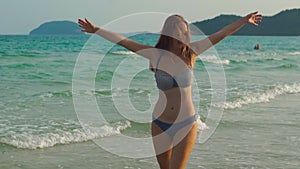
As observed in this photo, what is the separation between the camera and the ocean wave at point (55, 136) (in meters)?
8.95

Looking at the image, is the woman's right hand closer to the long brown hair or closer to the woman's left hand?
the long brown hair

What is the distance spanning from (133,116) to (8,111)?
3.17m

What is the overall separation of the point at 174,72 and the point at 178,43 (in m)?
0.27

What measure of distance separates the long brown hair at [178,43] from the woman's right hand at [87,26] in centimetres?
61

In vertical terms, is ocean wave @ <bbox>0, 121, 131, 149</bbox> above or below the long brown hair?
below

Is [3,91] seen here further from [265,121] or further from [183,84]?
[183,84]

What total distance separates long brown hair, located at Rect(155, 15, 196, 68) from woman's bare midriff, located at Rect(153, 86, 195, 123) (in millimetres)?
284

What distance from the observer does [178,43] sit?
4.39 metres

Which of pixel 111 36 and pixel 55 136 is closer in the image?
pixel 111 36

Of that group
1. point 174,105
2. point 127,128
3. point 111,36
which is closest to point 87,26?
point 111,36

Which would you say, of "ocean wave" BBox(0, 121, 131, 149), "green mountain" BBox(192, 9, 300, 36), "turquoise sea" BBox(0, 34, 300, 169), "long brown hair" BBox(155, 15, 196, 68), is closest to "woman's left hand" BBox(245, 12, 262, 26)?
"long brown hair" BBox(155, 15, 196, 68)

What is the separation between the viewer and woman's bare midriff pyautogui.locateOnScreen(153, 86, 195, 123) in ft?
14.9

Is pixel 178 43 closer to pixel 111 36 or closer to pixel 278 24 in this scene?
pixel 111 36

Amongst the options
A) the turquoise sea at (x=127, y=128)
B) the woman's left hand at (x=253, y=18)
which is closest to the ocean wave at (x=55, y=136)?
the turquoise sea at (x=127, y=128)
